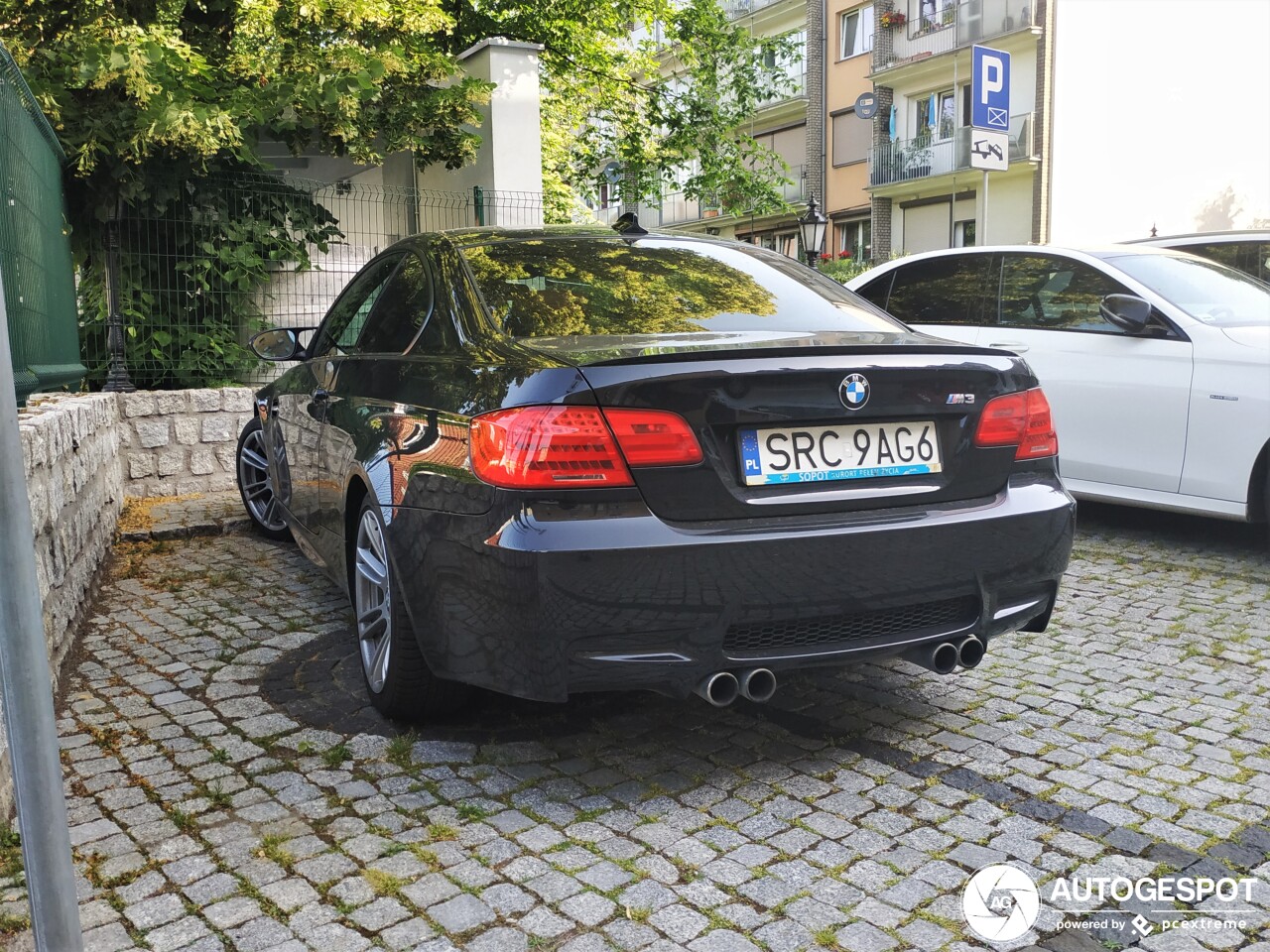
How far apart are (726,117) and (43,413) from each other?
19.1m

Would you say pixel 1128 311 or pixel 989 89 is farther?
pixel 989 89

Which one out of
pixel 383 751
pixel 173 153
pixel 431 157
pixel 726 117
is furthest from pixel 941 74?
pixel 383 751

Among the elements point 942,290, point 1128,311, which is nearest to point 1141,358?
point 1128,311

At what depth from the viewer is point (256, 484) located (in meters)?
6.96

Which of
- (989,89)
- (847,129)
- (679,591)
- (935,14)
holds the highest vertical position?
(935,14)

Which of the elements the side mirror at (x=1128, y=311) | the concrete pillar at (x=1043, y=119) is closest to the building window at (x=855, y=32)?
the concrete pillar at (x=1043, y=119)

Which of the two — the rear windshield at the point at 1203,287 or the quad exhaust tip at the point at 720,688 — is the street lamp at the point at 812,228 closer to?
the rear windshield at the point at 1203,287

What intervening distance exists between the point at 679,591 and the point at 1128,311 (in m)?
4.26

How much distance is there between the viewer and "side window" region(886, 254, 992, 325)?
284 inches

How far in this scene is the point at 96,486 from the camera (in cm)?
625

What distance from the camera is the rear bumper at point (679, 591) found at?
112 inches

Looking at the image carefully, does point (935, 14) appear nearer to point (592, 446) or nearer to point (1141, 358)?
point (1141, 358)

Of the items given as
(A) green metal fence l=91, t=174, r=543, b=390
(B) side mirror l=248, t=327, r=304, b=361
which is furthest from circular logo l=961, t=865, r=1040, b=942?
(A) green metal fence l=91, t=174, r=543, b=390

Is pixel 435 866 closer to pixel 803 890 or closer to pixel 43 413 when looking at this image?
pixel 803 890
